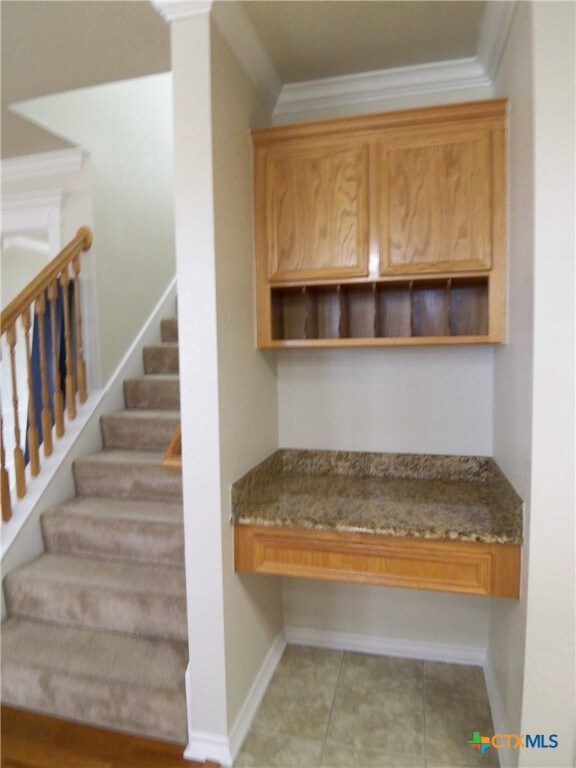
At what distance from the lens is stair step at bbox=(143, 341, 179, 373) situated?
3.24 m

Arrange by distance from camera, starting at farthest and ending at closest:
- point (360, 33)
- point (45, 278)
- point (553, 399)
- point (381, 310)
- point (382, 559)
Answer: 1. point (45, 278)
2. point (381, 310)
3. point (360, 33)
4. point (382, 559)
5. point (553, 399)

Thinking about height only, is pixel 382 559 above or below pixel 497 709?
above

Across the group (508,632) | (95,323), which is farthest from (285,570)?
(95,323)

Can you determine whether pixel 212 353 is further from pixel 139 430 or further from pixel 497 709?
pixel 497 709

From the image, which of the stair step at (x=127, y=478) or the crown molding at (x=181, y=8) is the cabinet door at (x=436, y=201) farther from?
the stair step at (x=127, y=478)

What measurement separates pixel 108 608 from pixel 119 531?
Answer: 1.14 ft

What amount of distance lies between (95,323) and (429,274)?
6.89ft

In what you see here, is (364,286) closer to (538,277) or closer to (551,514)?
(538,277)

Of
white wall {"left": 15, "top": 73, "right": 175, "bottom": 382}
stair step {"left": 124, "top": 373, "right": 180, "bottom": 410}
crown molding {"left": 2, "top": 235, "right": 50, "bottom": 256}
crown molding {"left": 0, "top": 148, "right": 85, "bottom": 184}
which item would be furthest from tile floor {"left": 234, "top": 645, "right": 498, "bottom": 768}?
crown molding {"left": 2, "top": 235, "right": 50, "bottom": 256}

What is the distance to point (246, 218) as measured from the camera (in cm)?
182

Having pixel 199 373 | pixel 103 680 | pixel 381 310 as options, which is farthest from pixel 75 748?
pixel 381 310

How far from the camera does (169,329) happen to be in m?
3.50

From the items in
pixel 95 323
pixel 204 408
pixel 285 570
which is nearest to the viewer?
pixel 204 408

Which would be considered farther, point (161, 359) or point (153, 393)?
point (161, 359)
